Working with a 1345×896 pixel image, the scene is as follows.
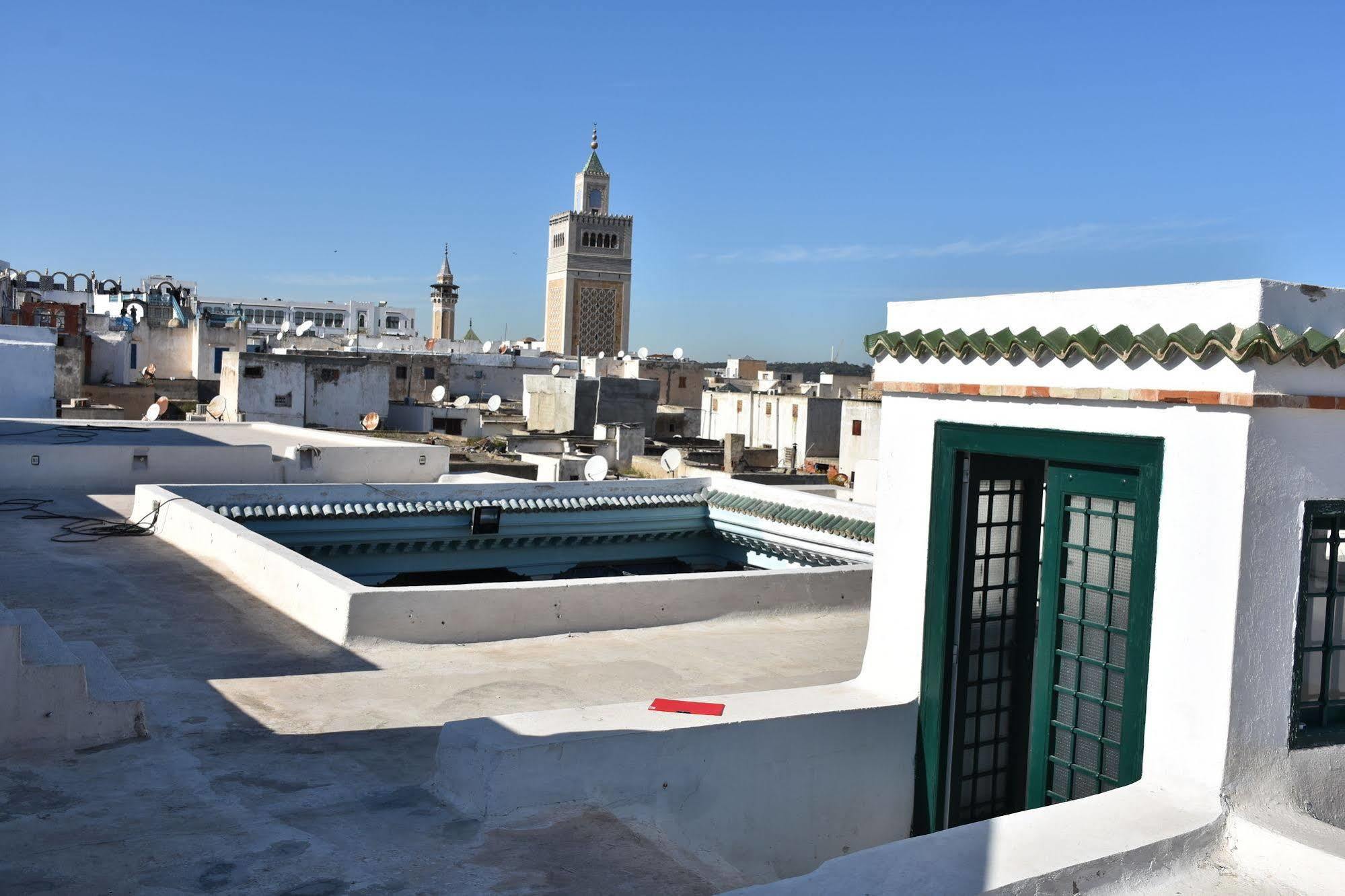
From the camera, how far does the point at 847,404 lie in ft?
103

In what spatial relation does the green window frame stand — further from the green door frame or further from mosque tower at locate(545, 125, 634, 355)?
mosque tower at locate(545, 125, 634, 355)

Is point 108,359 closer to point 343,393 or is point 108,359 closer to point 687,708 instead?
point 343,393

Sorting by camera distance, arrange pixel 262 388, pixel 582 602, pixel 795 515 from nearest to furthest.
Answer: pixel 582 602
pixel 795 515
pixel 262 388

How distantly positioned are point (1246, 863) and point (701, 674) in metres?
4.10

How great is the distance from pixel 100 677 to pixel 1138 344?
502 centimetres

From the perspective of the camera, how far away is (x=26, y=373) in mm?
25219

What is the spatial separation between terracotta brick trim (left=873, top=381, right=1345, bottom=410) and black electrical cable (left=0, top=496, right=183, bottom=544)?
844cm

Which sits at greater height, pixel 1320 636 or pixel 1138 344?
pixel 1138 344

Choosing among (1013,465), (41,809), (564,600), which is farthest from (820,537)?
(41,809)

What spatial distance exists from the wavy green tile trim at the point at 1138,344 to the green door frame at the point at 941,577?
0.36m

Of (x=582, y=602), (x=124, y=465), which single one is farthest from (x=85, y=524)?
(x=582, y=602)

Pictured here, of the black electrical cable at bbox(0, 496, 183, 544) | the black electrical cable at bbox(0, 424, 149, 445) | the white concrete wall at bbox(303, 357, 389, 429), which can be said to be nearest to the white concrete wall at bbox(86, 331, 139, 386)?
the white concrete wall at bbox(303, 357, 389, 429)

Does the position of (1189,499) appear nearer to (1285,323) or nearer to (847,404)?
(1285,323)

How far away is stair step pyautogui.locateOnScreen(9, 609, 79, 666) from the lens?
5668mm
